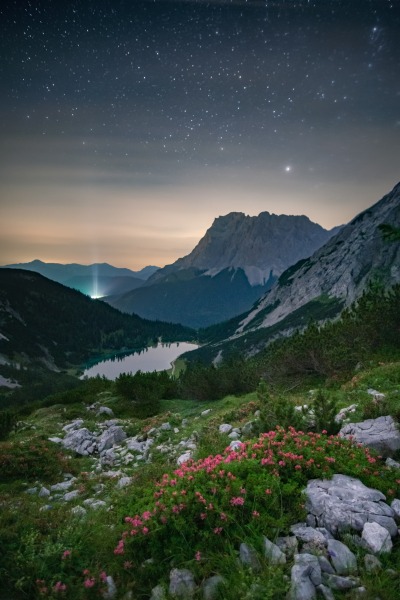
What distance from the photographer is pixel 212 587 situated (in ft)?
14.0

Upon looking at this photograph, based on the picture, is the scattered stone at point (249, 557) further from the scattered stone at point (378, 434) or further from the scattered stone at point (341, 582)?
the scattered stone at point (378, 434)

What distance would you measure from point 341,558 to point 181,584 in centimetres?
222

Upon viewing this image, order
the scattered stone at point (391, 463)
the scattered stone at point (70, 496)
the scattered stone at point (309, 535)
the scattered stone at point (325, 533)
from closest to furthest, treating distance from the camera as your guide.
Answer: the scattered stone at point (309, 535)
the scattered stone at point (325, 533)
the scattered stone at point (391, 463)
the scattered stone at point (70, 496)

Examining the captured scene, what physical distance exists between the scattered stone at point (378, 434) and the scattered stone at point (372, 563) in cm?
353

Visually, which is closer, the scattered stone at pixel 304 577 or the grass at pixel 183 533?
the scattered stone at pixel 304 577

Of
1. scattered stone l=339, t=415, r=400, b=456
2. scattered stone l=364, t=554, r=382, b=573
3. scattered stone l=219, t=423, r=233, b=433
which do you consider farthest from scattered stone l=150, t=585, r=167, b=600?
scattered stone l=219, t=423, r=233, b=433

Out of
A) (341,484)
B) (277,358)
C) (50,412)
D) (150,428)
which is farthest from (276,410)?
(50,412)

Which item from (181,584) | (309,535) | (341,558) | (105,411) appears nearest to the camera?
(181,584)

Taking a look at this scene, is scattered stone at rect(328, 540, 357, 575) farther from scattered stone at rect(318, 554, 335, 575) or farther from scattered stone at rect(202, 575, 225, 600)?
scattered stone at rect(202, 575, 225, 600)

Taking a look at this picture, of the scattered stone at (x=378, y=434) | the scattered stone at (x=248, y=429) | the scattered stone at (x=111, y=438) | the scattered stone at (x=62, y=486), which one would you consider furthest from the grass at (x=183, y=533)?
the scattered stone at (x=111, y=438)

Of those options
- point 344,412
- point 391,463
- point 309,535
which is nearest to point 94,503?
point 309,535

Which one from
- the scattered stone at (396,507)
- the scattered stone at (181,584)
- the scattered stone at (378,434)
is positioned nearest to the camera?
the scattered stone at (181,584)

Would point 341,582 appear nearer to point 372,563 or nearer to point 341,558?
point 341,558

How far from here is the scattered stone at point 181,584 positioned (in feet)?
14.0
